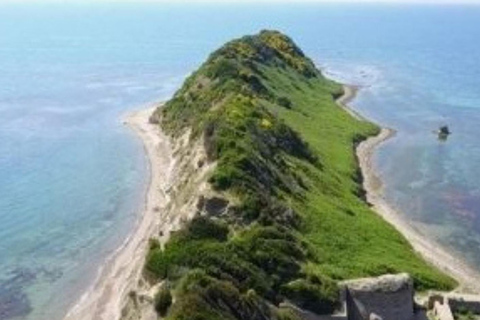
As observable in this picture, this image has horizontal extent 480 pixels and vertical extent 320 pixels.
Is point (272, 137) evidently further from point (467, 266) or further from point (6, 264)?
point (6, 264)

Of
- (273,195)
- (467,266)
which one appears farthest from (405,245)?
(273,195)

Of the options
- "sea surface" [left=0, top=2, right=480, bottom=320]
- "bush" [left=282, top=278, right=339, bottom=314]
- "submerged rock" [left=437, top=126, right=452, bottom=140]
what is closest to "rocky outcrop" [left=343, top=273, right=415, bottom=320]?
"bush" [left=282, top=278, right=339, bottom=314]

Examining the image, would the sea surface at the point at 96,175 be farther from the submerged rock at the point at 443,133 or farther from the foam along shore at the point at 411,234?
the submerged rock at the point at 443,133

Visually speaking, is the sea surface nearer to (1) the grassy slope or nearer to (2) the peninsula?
(2) the peninsula

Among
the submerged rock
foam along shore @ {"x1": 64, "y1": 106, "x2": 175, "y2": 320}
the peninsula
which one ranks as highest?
the peninsula

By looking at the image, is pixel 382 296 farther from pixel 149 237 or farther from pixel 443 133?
pixel 443 133

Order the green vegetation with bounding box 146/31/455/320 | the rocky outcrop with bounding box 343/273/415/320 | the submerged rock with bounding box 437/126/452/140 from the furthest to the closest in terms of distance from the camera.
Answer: the submerged rock with bounding box 437/126/452/140
the rocky outcrop with bounding box 343/273/415/320
the green vegetation with bounding box 146/31/455/320
